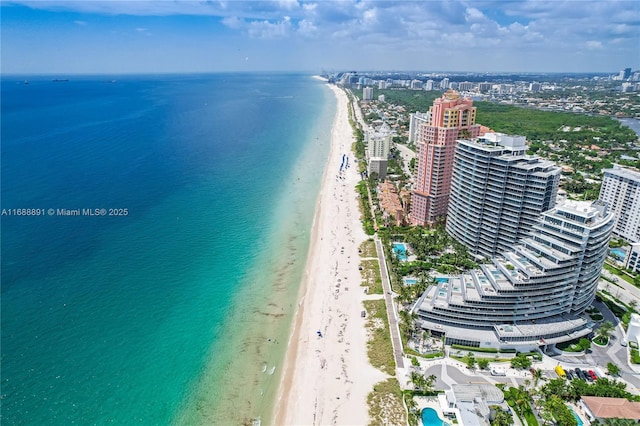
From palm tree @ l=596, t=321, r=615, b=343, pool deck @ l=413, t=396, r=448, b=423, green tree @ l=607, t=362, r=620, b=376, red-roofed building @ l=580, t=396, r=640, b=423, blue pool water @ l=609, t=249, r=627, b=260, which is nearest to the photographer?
red-roofed building @ l=580, t=396, r=640, b=423

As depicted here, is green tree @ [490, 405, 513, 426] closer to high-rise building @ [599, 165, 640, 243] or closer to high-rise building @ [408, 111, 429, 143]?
high-rise building @ [599, 165, 640, 243]

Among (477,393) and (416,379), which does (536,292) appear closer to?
(477,393)

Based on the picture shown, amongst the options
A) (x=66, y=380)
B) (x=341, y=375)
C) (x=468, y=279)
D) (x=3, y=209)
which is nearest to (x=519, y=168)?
(x=468, y=279)

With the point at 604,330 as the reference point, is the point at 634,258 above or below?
above

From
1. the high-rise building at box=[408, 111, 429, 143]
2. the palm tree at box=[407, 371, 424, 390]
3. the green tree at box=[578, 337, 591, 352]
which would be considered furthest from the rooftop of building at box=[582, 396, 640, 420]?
the high-rise building at box=[408, 111, 429, 143]

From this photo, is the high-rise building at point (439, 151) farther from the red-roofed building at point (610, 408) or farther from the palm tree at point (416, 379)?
the red-roofed building at point (610, 408)

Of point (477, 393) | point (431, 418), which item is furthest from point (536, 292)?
point (431, 418)
